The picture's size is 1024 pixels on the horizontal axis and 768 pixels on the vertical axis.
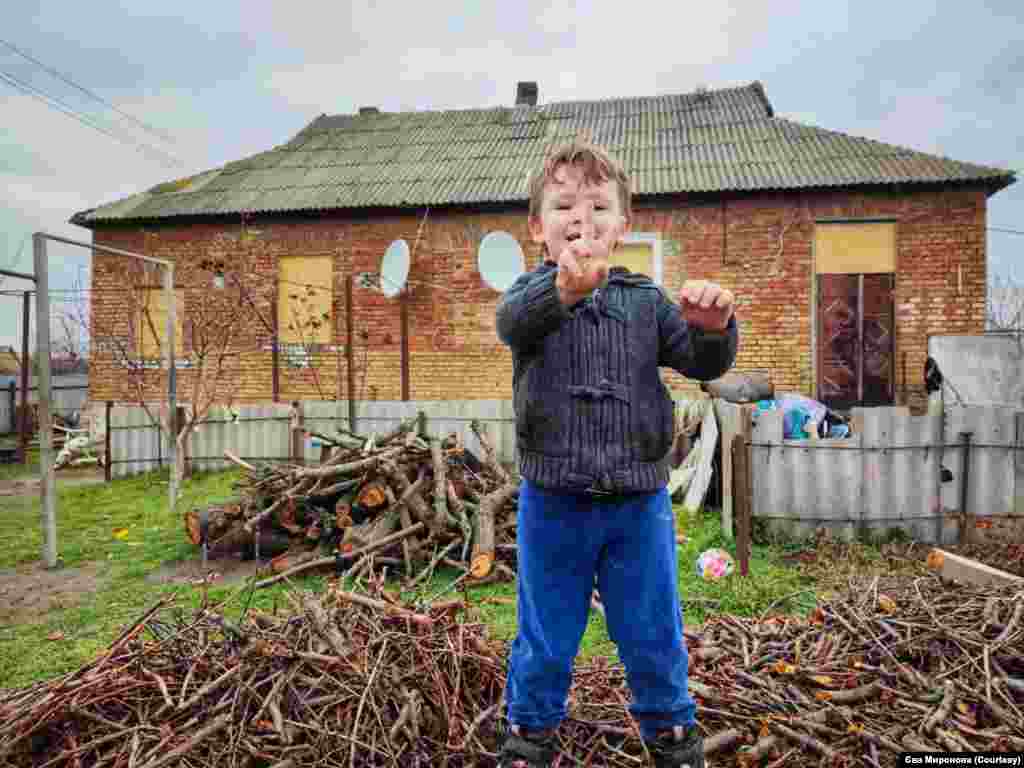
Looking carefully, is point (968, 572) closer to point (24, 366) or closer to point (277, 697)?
point (277, 697)

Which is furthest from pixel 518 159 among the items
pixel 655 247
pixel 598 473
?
pixel 598 473

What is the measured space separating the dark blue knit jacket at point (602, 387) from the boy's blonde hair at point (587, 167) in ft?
0.76

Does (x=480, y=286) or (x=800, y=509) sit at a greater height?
(x=480, y=286)

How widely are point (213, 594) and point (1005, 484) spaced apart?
6299mm

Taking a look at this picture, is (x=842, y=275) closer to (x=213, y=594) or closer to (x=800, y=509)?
(x=800, y=509)

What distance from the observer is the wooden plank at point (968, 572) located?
11.7 ft

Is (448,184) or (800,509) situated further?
(448,184)

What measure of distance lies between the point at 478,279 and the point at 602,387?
10.6 m

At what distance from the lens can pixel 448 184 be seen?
12.6 meters

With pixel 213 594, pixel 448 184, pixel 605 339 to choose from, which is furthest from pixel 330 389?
pixel 605 339

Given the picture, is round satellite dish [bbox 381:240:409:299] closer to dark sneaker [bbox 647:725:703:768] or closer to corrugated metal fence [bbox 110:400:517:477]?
corrugated metal fence [bbox 110:400:517:477]

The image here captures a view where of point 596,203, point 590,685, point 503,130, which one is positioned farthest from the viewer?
point 503,130

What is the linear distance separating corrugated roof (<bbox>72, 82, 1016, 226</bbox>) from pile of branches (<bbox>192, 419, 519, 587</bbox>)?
7.03 meters

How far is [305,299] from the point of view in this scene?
1271cm
